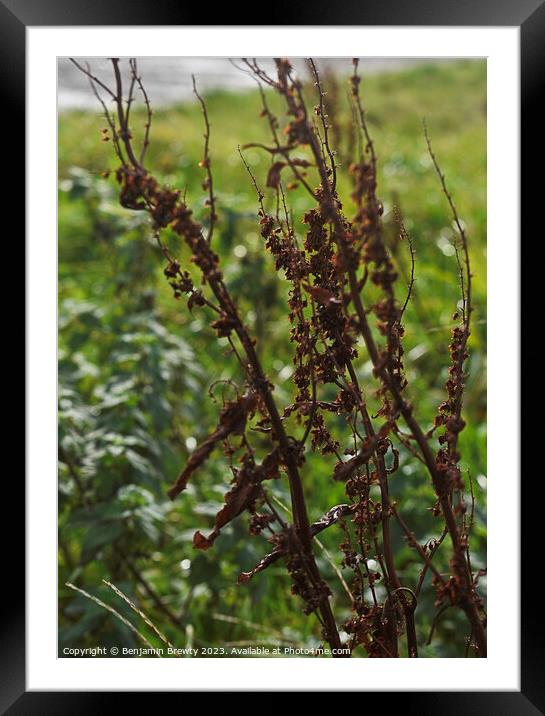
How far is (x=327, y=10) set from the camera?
3.14ft

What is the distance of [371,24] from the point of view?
0.96m

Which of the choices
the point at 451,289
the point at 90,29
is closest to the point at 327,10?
the point at 90,29

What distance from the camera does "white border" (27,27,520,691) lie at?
96 centimetres

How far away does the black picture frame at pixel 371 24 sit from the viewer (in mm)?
946

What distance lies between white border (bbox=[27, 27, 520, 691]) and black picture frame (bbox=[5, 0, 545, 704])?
11 millimetres

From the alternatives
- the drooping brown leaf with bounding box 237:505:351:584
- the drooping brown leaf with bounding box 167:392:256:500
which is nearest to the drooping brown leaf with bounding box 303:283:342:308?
the drooping brown leaf with bounding box 167:392:256:500

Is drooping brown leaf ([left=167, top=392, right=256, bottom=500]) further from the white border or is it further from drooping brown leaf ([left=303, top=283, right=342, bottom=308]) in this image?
the white border

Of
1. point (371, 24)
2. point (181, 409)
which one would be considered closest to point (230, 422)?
point (371, 24)

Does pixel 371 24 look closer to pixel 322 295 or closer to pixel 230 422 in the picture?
pixel 322 295
